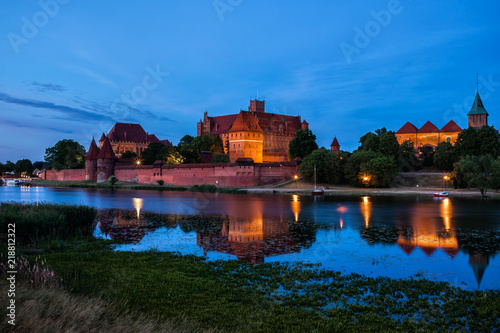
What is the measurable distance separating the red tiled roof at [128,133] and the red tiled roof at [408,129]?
54.9 metres

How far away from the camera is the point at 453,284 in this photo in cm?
775

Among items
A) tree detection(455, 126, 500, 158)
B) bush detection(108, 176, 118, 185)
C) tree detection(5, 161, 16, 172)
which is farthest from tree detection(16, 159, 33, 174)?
tree detection(455, 126, 500, 158)

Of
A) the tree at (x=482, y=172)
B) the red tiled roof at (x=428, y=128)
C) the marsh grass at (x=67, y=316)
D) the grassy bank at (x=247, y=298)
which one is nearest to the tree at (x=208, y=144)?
the red tiled roof at (x=428, y=128)

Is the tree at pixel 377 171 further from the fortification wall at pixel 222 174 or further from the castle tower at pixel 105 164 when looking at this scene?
the castle tower at pixel 105 164

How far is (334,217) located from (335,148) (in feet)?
194

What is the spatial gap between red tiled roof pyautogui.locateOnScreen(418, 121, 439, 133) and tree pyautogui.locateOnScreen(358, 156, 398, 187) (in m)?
41.5

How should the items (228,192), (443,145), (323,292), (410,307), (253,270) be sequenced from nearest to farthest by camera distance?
1. (410,307)
2. (323,292)
3. (253,270)
4. (228,192)
5. (443,145)

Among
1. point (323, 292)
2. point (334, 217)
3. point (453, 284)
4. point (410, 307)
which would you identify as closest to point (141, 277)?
point (323, 292)

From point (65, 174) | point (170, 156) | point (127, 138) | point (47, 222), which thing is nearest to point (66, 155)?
point (65, 174)

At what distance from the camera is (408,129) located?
8269cm

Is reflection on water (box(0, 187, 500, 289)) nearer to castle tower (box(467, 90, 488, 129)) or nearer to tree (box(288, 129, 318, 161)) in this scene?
tree (box(288, 129, 318, 161))

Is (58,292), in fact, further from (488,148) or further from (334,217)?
(488,148)

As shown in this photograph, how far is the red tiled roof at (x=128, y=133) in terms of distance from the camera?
284ft

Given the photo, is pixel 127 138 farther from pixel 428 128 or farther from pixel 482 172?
pixel 482 172
